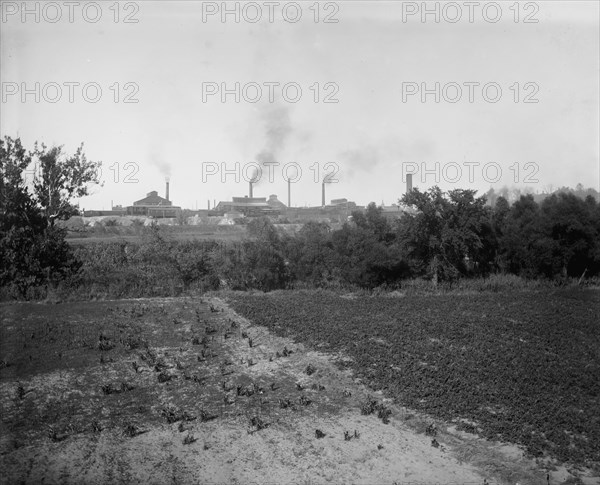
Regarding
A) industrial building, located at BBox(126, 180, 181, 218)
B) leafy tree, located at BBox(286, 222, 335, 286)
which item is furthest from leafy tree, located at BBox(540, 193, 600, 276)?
industrial building, located at BBox(126, 180, 181, 218)

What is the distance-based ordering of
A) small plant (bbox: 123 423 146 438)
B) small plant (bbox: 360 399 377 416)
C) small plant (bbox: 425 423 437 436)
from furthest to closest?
small plant (bbox: 360 399 377 416), small plant (bbox: 425 423 437 436), small plant (bbox: 123 423 146 438)

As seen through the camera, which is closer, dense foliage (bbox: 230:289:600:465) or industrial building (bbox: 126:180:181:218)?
dense foliage (bbox: 230:289:600:465)

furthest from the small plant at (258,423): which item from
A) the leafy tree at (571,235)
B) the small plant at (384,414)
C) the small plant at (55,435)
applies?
the leafy tree at (571,235)

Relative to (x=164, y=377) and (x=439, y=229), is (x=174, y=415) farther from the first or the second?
(x=439, y=229)

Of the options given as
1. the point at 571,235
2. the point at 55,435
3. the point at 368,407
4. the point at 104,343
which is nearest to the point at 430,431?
the point at 368,407

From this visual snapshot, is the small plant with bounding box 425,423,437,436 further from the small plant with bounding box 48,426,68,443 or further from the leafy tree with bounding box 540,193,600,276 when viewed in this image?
the leafy tree with bounding box 540,193,600,276

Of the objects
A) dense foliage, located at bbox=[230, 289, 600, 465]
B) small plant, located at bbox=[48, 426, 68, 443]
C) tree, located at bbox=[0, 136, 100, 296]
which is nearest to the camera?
small plant, located at bbox=[48, 426, 68, 443]

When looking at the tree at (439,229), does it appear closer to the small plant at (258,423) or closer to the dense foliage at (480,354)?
the dense foliage at (480,354)
